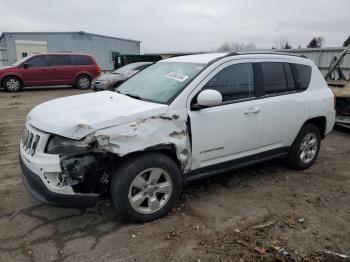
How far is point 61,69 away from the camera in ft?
50.2

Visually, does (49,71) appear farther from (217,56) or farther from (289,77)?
(289,77)

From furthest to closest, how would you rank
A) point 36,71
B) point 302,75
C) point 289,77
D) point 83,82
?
point 83,82, point 36,71, point 302,75, point 289,77

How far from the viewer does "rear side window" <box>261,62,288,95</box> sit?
4266 millimetres

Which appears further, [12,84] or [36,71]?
[36,71]

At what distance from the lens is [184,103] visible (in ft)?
11.4

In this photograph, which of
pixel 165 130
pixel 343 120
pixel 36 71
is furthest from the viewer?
pixel 36 71

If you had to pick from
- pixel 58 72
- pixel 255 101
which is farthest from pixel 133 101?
pixel 58 72

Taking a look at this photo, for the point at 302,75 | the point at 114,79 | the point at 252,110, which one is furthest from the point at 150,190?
the point at 114,79

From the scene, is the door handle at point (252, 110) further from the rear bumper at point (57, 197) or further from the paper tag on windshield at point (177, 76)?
the rear bumper at point (57, 197)

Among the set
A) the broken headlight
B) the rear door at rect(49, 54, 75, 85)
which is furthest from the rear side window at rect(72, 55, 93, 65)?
the broken headlight

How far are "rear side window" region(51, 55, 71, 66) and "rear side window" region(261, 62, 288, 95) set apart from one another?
508 inches

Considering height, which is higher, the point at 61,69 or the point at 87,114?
the point at 87,114

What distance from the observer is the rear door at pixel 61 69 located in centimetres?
1505

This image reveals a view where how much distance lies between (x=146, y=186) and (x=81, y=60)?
45.7 ft
